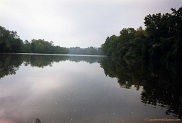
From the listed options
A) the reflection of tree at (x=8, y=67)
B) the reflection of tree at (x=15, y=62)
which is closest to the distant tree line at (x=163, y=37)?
the reflection of tree at (x=15, y=62)

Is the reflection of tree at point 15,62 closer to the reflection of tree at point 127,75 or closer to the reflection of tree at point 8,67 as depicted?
the reflection of tree at point 8,67

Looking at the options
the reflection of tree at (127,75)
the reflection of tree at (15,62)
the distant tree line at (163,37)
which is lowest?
the reflection of tree at (15,62)

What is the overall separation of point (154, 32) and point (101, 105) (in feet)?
203

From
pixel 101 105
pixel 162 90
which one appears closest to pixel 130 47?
pixel 162 90

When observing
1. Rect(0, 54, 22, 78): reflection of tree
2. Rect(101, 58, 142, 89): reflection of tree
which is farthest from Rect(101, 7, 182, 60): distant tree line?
Rect(0, 54, 22, 78): reflection of tree

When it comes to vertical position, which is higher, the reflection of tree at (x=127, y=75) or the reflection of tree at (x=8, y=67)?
the reflection of tree at (x=127, y=75)

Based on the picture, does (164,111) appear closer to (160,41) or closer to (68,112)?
(68,112)

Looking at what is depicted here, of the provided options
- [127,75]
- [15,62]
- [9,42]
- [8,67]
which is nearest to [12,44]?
[9,42]

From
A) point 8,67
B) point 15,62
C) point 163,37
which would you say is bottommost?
point 15,62

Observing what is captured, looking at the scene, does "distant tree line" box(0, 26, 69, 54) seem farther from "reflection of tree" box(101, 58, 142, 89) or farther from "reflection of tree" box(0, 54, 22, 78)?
"reflection of tree" box(101, 58, 142, 89)

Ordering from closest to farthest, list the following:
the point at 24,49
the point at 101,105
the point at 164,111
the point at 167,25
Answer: the point at 164,111, the point at 101,105, the point at 167,25, the point at 24,49

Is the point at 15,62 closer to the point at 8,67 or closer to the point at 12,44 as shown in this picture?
the point at 8,67

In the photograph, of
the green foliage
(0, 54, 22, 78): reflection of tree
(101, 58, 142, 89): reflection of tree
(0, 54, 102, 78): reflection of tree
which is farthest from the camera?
the green foliage

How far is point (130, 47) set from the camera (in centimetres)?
9456
